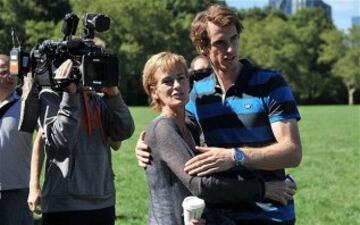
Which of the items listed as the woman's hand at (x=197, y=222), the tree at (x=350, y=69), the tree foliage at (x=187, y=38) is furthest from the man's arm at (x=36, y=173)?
the tree at (x=350, y=69)

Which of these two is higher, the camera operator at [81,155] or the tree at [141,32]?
the camera operator at [81,155]

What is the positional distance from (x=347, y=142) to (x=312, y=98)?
213 feet

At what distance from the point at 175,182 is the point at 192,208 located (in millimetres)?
283

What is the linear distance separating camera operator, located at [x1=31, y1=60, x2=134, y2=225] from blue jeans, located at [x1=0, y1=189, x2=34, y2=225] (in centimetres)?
140

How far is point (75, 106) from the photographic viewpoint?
4.66 metres

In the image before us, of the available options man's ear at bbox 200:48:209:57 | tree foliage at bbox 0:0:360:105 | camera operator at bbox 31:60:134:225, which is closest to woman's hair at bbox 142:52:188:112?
man's ear at bbox 200:48:209:57

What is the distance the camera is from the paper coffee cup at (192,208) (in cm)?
333

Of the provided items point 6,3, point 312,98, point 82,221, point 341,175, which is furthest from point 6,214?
point 312,98

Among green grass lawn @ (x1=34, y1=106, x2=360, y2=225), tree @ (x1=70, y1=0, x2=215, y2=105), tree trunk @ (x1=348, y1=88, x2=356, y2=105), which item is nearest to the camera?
green grass lawn @ (x1=34, y1=106, x2=360, y2=225)

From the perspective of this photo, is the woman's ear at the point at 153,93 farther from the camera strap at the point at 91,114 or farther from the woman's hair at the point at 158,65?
the camera strap at the point at 91,114

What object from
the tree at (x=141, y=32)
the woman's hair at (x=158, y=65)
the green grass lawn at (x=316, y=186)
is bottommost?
the tree at (x=141, y=32)

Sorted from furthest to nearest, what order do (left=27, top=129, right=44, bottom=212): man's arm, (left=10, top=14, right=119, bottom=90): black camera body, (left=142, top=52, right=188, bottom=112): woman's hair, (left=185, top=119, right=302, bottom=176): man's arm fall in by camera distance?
(left=27, top=129, right=44, bottom=212): man's arm, (left=10, top=14, right=119, bottom=90): black camera body, (left=142, top=52, right=188, bottom=112): woman's hair, (left=185, top=119, right=302, bottom=176): man's arm

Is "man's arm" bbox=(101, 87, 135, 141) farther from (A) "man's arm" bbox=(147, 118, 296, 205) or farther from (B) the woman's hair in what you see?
(A) "man's arm" bbox=(147, 118, 296, 205)

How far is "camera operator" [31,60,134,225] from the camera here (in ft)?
15.8
